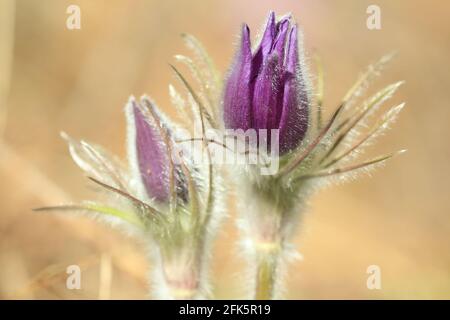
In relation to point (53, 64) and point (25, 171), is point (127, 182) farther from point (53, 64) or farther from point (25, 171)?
point (53, 64)

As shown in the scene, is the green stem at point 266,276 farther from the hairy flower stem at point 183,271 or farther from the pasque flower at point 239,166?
the hairy flower stem at point 183,271

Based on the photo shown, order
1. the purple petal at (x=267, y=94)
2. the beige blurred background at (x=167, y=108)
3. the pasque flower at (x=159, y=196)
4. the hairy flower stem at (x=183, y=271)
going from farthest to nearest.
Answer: the beige blurred background at (x=167, y=108), the hairy flower stem at (x=183, y=271), the pasque flower at (x=159, y=196), the purple petal at (x=267, y=94)

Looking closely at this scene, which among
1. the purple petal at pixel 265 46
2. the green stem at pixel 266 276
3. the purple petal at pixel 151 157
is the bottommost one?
the green stem at pixel 266 276

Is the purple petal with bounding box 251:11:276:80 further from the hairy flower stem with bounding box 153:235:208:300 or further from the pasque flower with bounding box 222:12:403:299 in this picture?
the hairy flower stem with bounding box 153:235:208:300

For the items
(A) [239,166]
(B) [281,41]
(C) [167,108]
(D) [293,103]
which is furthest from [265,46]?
(C) [167,108]

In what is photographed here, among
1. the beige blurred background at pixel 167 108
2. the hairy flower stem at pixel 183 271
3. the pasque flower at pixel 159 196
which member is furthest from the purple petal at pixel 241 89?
the beige blurred background at pixel 167 108

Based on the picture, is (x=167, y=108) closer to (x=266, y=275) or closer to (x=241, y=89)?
(x=266, y=275)
